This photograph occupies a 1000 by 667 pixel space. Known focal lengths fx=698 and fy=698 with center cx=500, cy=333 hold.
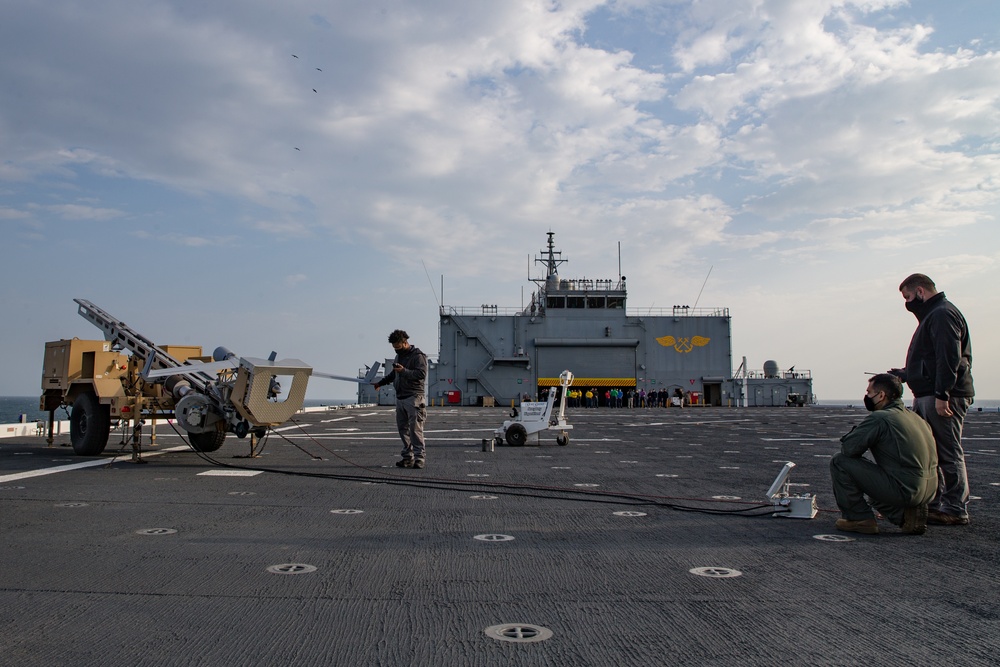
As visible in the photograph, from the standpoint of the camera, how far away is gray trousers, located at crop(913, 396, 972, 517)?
5.71m

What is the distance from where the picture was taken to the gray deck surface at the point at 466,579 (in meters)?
2.89

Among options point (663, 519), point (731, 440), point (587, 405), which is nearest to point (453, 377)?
point (587, 405)

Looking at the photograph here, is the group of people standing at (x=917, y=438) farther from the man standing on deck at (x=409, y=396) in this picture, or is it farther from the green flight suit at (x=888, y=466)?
the man standing on deck at (x=409, y=396)

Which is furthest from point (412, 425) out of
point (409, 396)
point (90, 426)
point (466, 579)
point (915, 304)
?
point (915, 304)

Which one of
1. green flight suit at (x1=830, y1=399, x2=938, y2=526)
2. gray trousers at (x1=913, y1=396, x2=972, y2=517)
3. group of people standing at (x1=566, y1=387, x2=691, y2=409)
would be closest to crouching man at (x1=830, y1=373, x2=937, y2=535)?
green flight suit at (x1=830, y1=399, x2=938, y2=526)

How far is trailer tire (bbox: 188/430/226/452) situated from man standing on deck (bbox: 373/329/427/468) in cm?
351

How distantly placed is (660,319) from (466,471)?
1872 inches

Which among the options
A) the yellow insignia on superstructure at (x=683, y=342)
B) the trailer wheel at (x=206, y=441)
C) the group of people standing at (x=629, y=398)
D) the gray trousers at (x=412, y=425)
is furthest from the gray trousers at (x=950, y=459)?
the yellow insignia on superstructure at (x=683, y=342)

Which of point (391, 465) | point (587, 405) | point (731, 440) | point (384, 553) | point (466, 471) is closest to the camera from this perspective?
point (384, 553)

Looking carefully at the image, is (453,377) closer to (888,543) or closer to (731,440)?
(731,440)

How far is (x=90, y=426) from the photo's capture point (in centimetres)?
1143

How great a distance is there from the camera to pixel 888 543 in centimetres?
499

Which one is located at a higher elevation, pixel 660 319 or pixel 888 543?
pixel 660 319

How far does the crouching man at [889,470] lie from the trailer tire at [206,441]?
32.5 ft
